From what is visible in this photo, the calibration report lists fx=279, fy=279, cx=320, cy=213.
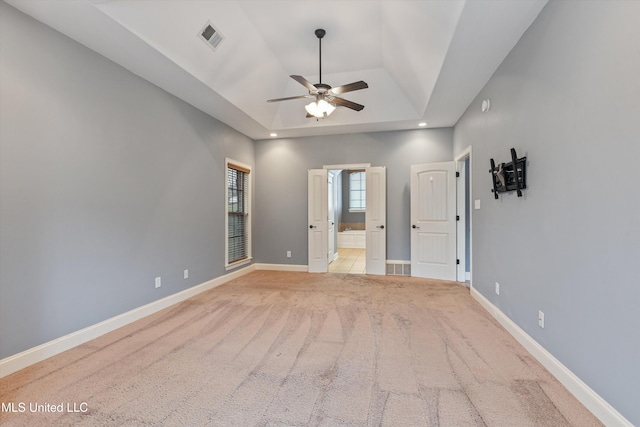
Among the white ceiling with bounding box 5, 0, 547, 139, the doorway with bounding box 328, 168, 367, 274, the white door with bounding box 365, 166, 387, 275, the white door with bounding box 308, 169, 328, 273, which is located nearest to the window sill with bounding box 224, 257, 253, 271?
the white door with bounding box 308, 169, 328, 273

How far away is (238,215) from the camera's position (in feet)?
17.7

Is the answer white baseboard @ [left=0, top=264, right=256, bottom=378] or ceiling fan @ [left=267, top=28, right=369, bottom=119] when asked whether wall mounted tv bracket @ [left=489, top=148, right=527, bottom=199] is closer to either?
ceiling fan @ [left=267, top=28, right=369, bottom=119]

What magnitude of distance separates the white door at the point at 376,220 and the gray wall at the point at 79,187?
316cm

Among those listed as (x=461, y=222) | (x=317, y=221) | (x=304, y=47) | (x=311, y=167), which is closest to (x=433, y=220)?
(x=461, y=222)

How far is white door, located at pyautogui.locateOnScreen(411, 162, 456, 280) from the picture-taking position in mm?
4840

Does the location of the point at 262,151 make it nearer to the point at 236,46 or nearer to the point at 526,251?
the point at 236,46

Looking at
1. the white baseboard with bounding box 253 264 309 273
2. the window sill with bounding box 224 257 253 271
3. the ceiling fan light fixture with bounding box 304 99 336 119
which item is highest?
the ceiling fan light fixture with bounding box 304 99 336 119

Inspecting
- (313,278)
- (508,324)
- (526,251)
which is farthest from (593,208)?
(313,278)

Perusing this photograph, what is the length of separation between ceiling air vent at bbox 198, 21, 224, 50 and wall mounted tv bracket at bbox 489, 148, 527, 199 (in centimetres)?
318

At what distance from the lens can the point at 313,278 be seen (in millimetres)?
5078

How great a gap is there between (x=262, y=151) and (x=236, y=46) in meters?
2.65

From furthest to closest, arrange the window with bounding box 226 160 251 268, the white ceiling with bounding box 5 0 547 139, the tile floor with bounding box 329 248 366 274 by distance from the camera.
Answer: the tile floor with bounding box 329 248 366 274 < the window with bounding box 226 160 251 268 < the white ceiling with bounding box 5 0 547 139

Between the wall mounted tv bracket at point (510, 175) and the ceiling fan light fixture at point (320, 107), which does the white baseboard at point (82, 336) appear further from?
the wall mounted tv bracket at point (510, 175)

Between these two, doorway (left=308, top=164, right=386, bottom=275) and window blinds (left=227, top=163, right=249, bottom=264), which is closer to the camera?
window blinds (left=227, top=163, right=249, bottom=264)
